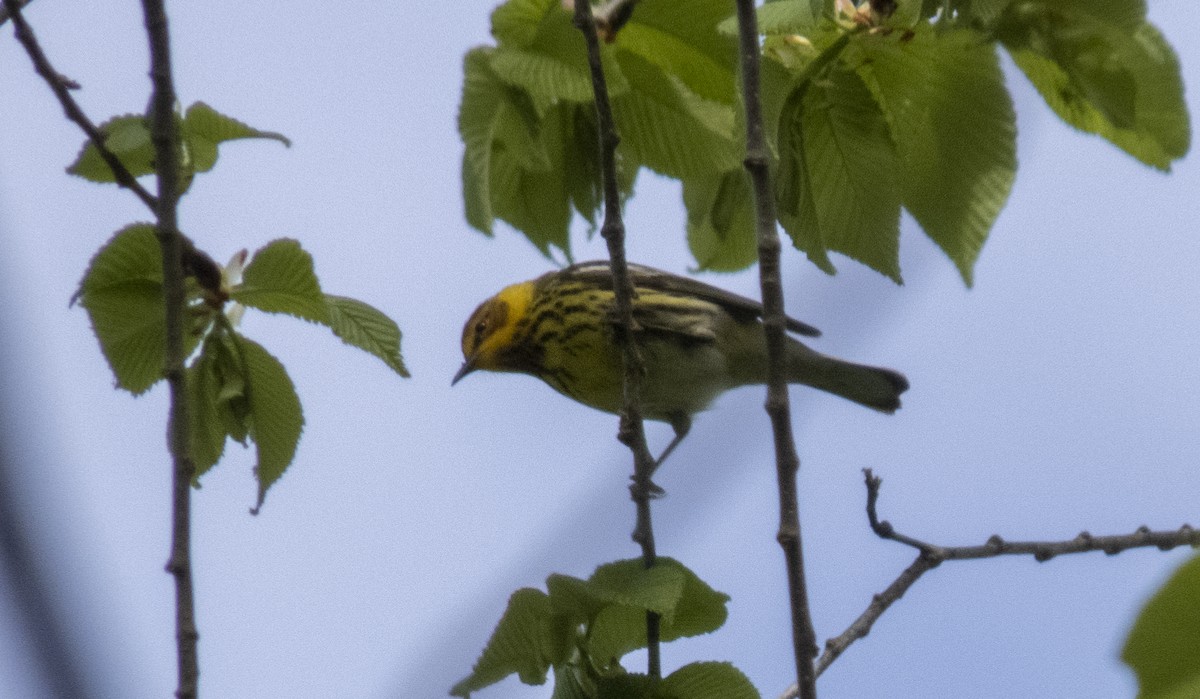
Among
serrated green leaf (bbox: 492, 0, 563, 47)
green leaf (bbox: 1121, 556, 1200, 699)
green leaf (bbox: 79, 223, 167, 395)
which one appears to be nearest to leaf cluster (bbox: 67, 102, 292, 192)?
green leaf (bbox: 79, 223, 167, 395)

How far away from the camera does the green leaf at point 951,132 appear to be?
2.50 meters

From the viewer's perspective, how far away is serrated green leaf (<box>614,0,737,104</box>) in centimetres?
304

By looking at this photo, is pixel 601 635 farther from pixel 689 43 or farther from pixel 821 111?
pixel 689 43

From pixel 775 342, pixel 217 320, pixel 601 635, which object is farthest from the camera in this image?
pixel 217 320

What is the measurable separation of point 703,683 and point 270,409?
1.09m

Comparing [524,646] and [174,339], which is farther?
[524,646]

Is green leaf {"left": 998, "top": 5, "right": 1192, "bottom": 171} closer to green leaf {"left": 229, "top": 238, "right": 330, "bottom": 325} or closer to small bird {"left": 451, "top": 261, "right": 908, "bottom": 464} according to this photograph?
green leaf {"left": 229, "top": 238, "right": 330, "bottom": 325}

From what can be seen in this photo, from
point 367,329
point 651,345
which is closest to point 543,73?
point 367,329

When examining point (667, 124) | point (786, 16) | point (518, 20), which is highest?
point (518, 20)

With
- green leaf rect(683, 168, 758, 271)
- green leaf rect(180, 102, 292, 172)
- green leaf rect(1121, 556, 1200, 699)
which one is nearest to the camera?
green leaf rect(1121, 556, 1200, 699)

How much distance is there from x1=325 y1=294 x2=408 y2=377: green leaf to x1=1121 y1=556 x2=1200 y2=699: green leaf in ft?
6.15

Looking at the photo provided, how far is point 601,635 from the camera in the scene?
8.76ft

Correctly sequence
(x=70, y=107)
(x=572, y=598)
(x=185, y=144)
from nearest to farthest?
1. (x=70, y=107)
2. (x=572, y=598)
3. (x=185, y=144)

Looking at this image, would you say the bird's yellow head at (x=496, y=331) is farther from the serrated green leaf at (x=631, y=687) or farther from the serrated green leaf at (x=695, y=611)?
the serrated green leaf at (x=631, y=687)
